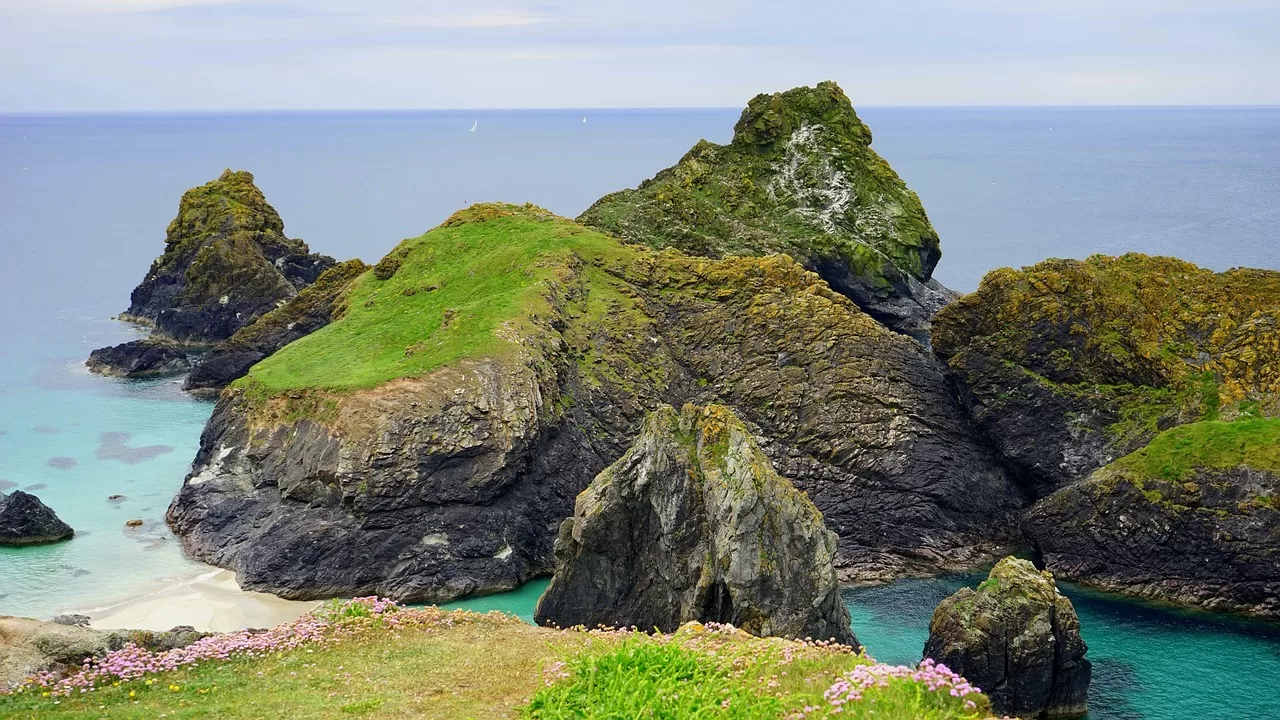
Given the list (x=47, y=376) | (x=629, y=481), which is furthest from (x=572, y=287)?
(x=47, y=376)

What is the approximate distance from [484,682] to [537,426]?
24898 mm

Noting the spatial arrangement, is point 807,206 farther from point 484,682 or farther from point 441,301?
point 484,682

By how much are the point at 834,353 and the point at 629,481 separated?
1942 centimetres

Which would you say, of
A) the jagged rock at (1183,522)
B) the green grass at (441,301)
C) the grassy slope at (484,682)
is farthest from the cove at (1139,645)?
the grassy slope at (484,682)

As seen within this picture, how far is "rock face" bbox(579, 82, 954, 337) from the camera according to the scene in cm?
8181

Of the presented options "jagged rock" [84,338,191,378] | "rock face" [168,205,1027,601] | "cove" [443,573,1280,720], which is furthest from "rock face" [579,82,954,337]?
"cove" [443,573,1280,720]

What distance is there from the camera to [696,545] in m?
37.8

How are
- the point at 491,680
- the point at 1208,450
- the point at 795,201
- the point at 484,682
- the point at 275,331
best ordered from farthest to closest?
the point at 795,201, the point at 275,331, the point at 1208,450, the point at 491,680, the point at 484,682

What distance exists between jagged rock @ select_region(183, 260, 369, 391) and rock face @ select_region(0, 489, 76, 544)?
27.1 m

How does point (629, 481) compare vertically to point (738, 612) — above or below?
above

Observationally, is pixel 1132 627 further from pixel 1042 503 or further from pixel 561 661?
pixel 561 661

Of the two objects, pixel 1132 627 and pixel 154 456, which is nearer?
pixel 1132 627

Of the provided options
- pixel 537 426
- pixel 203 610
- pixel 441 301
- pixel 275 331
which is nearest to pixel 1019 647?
pixel 537 426

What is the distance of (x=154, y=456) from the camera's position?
64.1 meters
